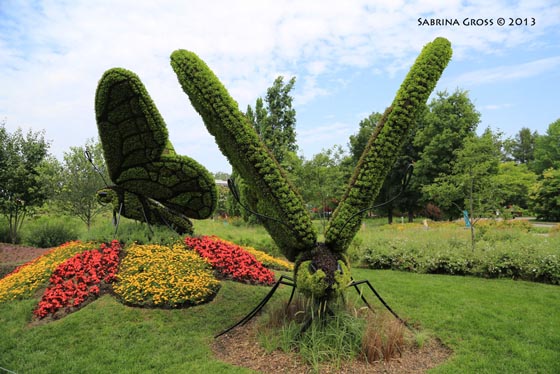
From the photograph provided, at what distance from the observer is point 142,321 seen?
6.04 meters

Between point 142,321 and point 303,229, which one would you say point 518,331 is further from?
point 142,321

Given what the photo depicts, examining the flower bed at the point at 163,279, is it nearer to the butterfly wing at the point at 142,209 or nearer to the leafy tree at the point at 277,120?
the butterfly wing at the point at 142,209

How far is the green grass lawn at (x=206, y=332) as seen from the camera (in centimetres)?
478

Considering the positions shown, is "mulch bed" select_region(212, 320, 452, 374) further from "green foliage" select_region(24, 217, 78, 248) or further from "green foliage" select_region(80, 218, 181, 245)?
"green foliage" select_region(24, 217, 78, 248)

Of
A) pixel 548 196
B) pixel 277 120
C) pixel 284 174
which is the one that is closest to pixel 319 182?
pixel 277 120

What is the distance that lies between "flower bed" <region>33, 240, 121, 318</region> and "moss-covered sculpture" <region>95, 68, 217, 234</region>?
1647mm

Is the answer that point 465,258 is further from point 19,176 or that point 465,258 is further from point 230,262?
point 19,176

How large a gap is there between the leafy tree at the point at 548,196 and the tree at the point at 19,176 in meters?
36.4

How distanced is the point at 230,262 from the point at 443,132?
24.1 m

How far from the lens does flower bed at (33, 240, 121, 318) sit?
6.47 metres

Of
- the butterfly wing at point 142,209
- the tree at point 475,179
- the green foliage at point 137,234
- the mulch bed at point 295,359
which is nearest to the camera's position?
the mulch bed at point 295,359

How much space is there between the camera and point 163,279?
23.3 feet

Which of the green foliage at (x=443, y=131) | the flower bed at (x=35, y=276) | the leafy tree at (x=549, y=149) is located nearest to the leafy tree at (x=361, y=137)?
the green foliage at (x=443, y=131)

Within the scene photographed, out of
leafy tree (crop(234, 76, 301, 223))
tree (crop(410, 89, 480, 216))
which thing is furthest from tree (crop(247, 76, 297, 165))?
tree (crop(410, 89, 480, 216))
